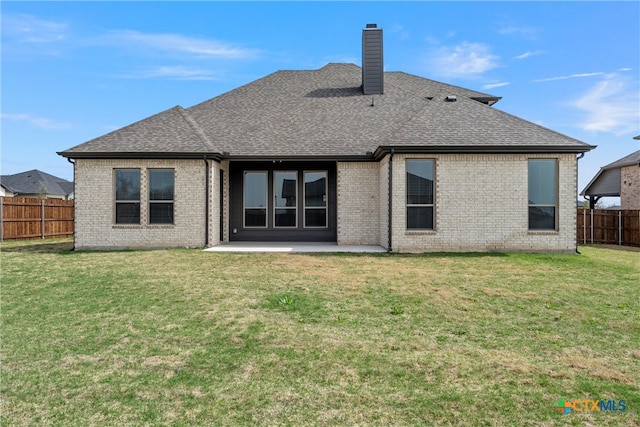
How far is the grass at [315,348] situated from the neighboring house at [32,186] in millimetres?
41605

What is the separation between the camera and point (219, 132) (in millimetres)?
15039

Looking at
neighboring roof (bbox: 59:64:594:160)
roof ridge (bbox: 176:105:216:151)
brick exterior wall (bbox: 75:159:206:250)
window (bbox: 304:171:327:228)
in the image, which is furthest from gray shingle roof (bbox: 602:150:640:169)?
brick exterior wall (bbox: 75:159:206:250)

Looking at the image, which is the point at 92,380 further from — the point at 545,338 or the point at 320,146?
the point at 320,146

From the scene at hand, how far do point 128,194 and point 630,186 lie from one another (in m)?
26.3

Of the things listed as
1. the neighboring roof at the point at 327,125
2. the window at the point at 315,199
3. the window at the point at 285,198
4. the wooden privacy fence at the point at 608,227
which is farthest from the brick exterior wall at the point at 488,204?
the wooden privacy fence at the point at 608,227

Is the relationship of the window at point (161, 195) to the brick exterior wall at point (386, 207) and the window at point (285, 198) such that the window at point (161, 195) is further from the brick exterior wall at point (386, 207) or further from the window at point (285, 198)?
the window at point (285, 198)

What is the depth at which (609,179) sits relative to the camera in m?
24.2

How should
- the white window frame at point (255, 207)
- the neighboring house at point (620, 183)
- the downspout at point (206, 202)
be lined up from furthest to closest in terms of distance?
the neighboring house at point (620, 183)
the white window frame at point (255, 207)
the downspout at point (206, 202)

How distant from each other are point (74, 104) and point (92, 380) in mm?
18117

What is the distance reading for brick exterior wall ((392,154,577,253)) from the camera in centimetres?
1189

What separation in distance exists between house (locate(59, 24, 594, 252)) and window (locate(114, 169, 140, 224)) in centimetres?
4

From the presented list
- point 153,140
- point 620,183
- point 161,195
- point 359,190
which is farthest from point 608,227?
point 153,140

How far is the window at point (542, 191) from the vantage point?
12.0m

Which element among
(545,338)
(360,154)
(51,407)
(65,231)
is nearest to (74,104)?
(65,231)
